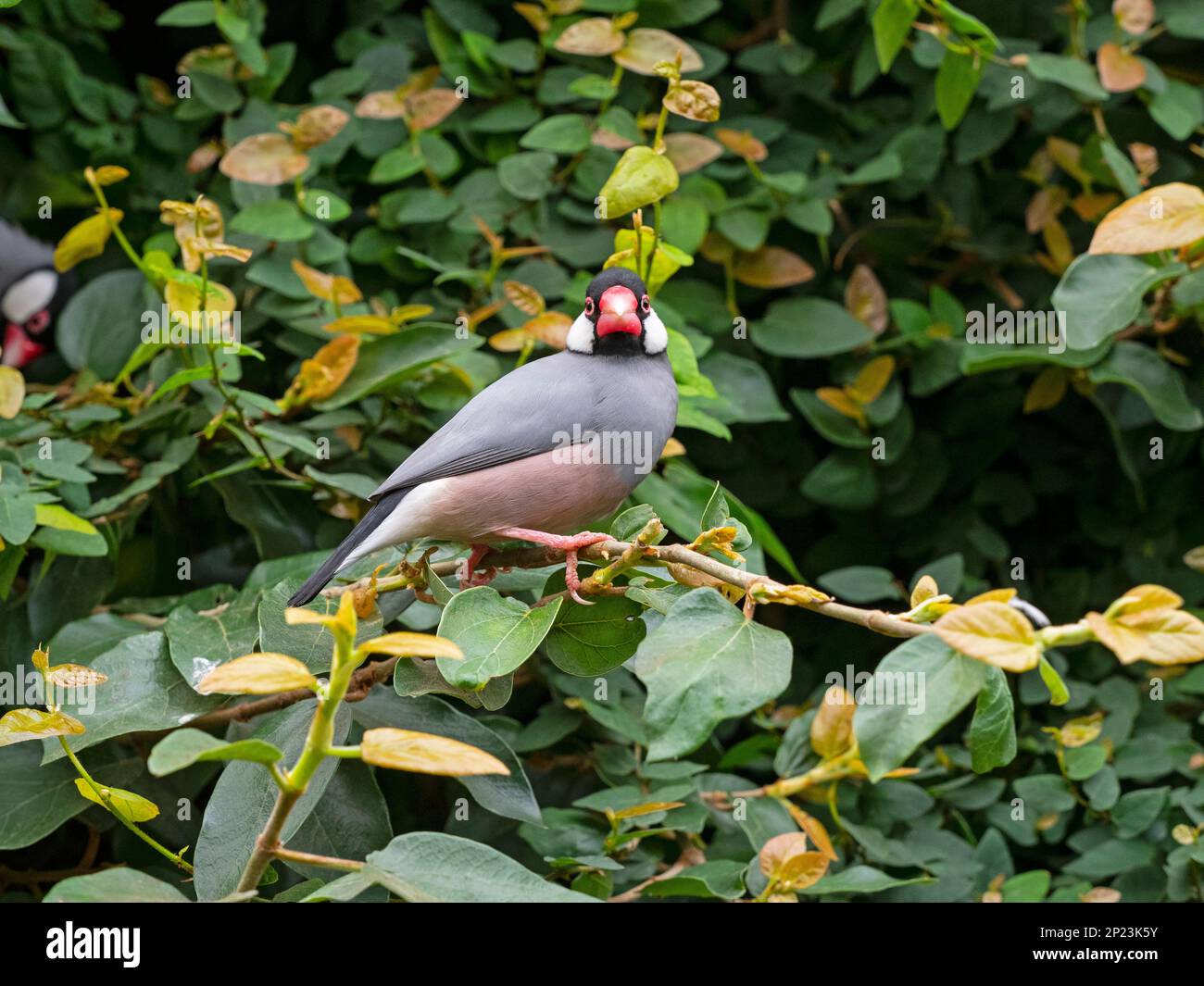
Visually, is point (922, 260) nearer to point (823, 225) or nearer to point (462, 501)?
point (823, 225)

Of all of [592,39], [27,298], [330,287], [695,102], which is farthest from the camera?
[27,298]

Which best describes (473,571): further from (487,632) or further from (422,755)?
(422,755)

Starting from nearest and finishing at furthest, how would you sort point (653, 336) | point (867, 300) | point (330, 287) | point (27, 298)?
point (653, 336)
point (330, 287)
point (867, 300)
point (27, 298)

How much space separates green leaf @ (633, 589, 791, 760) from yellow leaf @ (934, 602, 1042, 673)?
13 centimetres

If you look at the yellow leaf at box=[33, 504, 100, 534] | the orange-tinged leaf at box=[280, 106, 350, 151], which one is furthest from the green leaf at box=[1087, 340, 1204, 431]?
the yellow leaf at box=[33, 504, 100, 534]

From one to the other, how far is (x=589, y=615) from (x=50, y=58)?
146 cm

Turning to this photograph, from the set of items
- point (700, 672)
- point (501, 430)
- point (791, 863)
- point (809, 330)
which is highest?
point (809, 330)

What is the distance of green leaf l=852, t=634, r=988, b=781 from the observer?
0.80 meters

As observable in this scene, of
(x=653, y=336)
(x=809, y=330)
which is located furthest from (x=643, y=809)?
(x=809, y=330)

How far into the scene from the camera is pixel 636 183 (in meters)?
1.17

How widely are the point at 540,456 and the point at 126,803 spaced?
0.48 m

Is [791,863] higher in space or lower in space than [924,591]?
lower

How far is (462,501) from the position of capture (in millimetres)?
1156

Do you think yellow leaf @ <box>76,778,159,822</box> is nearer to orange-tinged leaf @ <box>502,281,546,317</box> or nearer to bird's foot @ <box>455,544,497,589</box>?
bird's foot @ <box>455,544,497,589</box>
